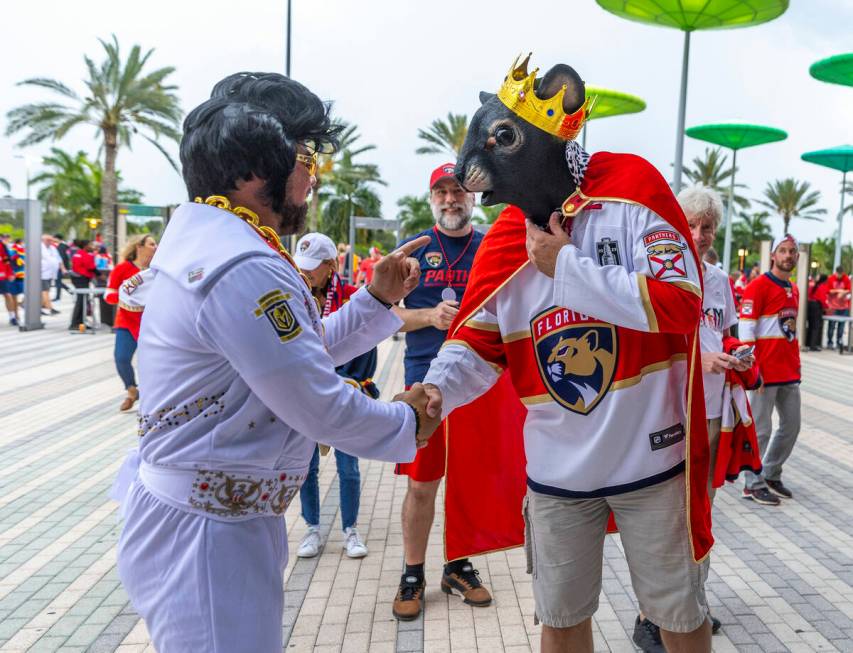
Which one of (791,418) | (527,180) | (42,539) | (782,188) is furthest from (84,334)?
(782,188)

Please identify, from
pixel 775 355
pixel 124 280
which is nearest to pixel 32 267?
pixel 124 280

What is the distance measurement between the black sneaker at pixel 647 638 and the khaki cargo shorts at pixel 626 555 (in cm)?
118

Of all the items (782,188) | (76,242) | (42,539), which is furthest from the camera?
(782,188)

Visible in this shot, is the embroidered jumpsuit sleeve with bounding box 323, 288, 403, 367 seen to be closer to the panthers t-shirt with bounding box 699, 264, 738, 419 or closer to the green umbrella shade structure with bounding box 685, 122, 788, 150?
the panthers t-shirt with bounding box 699, 264, 738, 419

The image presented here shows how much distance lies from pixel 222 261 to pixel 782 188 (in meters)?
50.0

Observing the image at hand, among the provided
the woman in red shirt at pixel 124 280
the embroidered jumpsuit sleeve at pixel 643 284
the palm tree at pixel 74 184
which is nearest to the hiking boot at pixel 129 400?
the woman in red shirt at pixel 124 280

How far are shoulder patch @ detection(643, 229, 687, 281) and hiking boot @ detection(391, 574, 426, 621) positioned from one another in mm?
2455

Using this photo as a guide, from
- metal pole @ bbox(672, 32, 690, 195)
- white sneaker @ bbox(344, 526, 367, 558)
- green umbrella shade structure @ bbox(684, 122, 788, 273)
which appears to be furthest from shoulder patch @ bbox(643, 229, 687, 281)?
green umbrella shade structure @ bbox(684, 122, 788, 273)

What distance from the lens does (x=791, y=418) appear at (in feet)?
19.4

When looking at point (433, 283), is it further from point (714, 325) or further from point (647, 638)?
point (647, 638)

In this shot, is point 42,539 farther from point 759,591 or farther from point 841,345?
point 841,345

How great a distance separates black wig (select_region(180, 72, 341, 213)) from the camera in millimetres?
1634

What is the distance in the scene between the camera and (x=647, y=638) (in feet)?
11.1

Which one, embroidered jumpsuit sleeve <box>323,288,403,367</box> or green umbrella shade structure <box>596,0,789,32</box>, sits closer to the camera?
embroidered jumpsuit sleeve <box>323,288,403,367</box>
